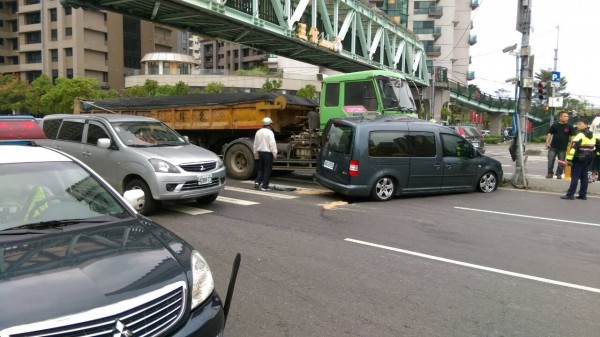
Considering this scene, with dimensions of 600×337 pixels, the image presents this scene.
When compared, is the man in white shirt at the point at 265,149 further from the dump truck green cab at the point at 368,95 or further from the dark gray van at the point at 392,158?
the dump truck green cab at the point at 368,95

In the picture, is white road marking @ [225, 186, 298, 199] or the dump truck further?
the dump truck

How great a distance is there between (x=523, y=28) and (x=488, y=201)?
18.5 ft

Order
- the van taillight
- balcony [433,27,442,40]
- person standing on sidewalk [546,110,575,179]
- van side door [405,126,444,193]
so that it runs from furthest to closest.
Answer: balcony [433,27,442,40] → person standing on sidewalk [546,110,575,179] → van side door [405,126,444,193] → the van taillight

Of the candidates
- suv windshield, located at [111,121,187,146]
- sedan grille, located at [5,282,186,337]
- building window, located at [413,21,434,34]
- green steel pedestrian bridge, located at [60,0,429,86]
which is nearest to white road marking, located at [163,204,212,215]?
suv windshield, located at [111,121,187,146]

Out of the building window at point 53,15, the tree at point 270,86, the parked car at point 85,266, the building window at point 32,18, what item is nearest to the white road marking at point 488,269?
the parked car at point 85,266

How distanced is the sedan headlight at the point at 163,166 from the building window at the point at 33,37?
79.9 meters

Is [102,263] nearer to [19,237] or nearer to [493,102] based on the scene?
[19,237]

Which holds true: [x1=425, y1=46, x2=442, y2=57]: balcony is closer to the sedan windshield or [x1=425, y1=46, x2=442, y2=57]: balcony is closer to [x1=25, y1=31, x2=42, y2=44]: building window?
[x1=25, y1=31, x2=42, y2=44]: building window

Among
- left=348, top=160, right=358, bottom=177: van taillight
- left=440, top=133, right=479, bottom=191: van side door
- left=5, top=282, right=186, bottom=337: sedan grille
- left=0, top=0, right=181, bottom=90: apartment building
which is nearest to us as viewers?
left=5, top=282, right=186, bottom=337: sedan grille

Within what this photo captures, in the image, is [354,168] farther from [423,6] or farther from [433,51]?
[423,6]

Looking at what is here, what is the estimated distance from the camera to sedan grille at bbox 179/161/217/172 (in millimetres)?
8023

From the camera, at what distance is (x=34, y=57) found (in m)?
75.8

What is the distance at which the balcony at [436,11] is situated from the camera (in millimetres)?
74438

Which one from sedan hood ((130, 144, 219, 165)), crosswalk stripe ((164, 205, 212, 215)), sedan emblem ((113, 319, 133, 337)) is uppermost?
sedan hood ((130, 144, 219, 165))
